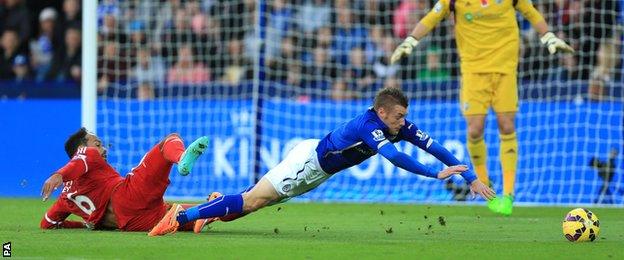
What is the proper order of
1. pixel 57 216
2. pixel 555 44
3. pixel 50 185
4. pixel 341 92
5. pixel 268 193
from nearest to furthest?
pixel 50 185
pixel 268 193
pixel 57 216
pixel 555 44
pixel 341 92

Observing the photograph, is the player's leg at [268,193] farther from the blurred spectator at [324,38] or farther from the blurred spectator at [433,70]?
the blurred spectator at [324,38]

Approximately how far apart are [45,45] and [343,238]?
1123 cm

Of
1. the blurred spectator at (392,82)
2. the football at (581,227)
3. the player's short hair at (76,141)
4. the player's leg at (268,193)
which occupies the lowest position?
the football at (581,227)

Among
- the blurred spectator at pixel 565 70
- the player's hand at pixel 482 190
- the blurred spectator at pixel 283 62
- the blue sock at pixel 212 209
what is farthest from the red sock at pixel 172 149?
the blurred spectator at pixel 283 62

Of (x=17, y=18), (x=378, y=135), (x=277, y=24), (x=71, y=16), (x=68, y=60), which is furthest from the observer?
(x=17, y=18)

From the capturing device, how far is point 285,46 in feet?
55.6

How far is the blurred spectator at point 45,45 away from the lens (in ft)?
61.4

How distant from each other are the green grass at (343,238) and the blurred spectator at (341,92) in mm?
3575

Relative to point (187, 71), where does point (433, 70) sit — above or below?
above

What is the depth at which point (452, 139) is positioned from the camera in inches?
579

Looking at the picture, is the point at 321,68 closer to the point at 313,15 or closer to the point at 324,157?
the point at 313,15

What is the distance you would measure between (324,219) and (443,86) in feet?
14.7

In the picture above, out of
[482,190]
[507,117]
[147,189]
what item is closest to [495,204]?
[507,117]

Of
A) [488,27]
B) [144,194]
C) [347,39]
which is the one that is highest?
[488,27]
